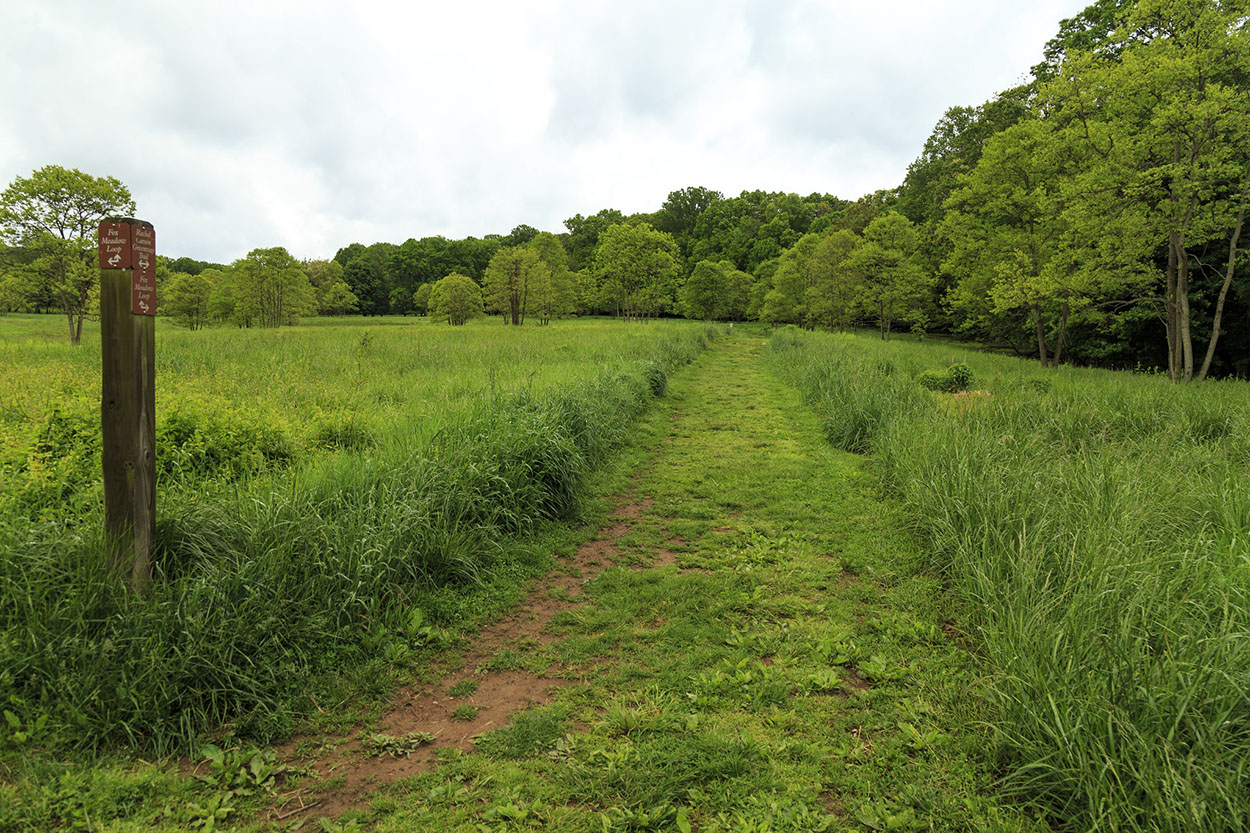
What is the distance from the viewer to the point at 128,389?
8.73 feet

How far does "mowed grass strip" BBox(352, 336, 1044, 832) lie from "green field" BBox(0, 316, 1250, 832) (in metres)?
0.02

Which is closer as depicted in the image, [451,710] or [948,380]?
[451,710]

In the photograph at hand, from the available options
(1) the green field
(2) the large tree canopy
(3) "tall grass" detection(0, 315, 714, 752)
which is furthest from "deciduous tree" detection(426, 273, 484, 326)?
(3) "tall grass" detection(0, 315, 714, 752)

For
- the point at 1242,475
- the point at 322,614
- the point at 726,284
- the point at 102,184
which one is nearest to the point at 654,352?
the point at 1242,475

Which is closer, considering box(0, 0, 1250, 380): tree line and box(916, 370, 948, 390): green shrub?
box(916, 370, 948, 390): green shrub

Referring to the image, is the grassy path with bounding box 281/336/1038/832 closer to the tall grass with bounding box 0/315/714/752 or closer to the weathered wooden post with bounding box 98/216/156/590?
the tall grass with bounding box 0/315/714/752

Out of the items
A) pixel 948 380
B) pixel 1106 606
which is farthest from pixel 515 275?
pixel 1106 606

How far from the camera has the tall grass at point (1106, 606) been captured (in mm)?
1919

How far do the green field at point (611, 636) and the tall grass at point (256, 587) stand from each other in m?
0.02

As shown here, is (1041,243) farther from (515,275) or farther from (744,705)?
(515,275)

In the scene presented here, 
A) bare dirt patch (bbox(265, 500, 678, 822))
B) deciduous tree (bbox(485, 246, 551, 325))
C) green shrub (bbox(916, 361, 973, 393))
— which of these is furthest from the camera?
deciduous tree (bbox(485, 246, 551, 325))

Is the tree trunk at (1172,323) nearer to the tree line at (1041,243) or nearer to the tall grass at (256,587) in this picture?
the tree line at (1041,243)

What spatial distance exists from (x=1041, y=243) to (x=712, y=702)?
25196 millimetres

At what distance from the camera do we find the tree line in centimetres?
1309
